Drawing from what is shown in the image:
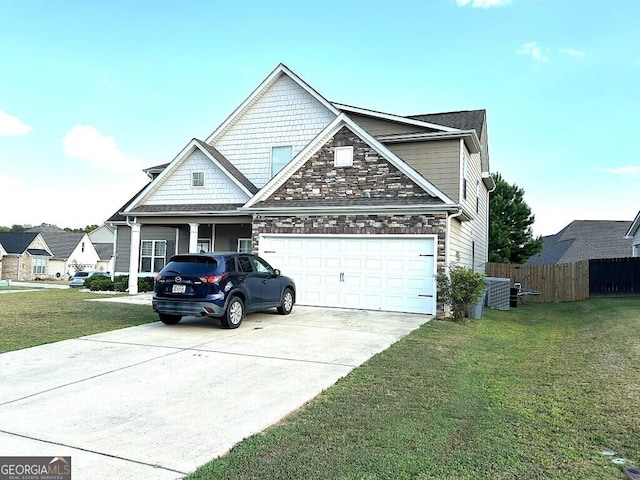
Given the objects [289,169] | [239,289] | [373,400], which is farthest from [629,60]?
[373,400]

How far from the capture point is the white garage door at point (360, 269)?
42.9 feet

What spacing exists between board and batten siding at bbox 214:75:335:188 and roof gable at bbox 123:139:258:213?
1.17 meters

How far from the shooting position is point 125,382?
6.01m

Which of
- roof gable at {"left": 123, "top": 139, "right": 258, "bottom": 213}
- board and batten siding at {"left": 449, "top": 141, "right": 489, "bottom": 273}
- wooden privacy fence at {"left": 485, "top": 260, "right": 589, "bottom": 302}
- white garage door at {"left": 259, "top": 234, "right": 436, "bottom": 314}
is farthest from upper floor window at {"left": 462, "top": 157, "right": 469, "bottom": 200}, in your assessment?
wooden privacy fence at {"left": 485, "top": 260, "right": 589, "bottom": 302}

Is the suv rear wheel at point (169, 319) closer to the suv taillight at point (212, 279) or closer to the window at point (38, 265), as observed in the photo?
the suv taillight at point (212, 279)

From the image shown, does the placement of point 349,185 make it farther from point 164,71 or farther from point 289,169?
point 164,71

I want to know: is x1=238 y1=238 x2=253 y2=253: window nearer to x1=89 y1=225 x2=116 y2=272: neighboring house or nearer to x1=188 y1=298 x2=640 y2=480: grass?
x1=188 y1=298 x2=640 y2=480: grass

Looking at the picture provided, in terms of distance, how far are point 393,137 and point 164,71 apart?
10.0 meters

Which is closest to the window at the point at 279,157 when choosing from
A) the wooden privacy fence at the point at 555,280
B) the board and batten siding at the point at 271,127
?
the board and batten siding at the point at 271,127

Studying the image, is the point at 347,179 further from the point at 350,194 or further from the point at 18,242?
the point at 18,242

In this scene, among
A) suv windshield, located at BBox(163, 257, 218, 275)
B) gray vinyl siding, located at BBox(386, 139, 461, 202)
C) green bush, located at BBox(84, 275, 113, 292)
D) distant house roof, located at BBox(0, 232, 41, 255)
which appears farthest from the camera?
distant house roof, located at BBox(0, 232, 41, 255)

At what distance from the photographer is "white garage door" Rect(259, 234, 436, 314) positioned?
515 inches

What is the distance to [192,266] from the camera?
9.88 m

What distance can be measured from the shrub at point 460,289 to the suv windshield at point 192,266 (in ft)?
20.4
